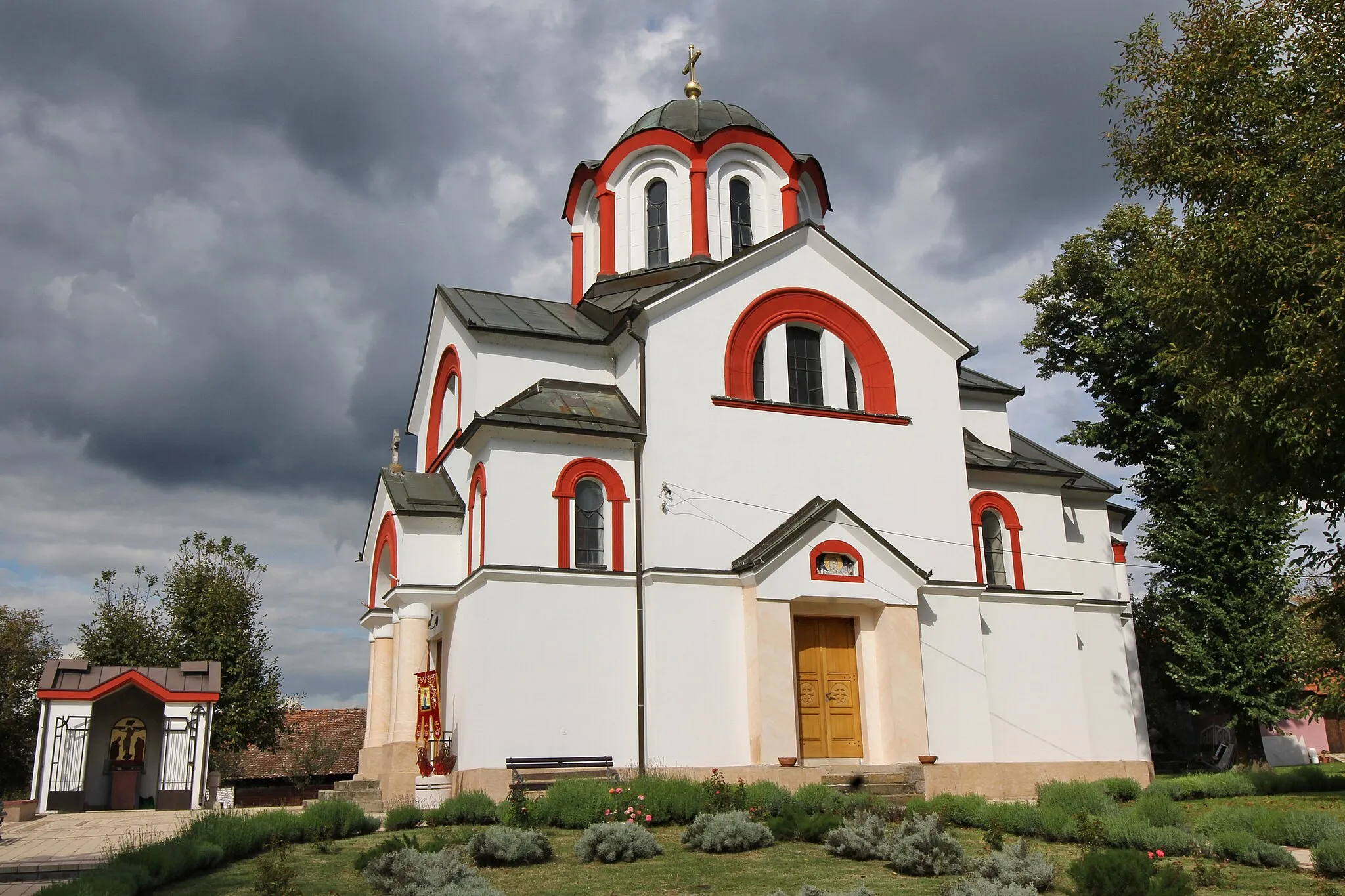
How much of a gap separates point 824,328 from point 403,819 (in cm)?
1106

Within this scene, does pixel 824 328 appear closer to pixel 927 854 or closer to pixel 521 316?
pixel 521 316

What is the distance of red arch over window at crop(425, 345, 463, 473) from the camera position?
20.2 metres

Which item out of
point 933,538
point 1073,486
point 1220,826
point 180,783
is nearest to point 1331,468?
point 1220,826

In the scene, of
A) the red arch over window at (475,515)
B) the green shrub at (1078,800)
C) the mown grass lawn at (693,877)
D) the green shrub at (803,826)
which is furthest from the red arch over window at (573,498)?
the green shrub at (1078,800)

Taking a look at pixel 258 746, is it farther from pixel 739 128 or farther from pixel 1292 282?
pixel 1292 282

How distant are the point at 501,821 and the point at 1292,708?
16.8m

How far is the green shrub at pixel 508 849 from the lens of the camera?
33.3 ft

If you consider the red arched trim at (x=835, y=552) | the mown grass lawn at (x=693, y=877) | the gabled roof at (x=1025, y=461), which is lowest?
the mown grass lawn at (x=693, y=877)

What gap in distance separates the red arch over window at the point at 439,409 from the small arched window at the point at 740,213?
6.31 metres

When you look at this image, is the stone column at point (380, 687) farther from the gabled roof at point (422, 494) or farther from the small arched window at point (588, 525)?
the small arched window at point (588, 525)

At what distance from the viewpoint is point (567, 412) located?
1766cm

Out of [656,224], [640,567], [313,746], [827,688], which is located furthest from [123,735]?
[656,224]

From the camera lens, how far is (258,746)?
2952cm

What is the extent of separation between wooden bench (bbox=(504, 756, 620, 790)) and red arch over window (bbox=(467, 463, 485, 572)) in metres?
3.12
